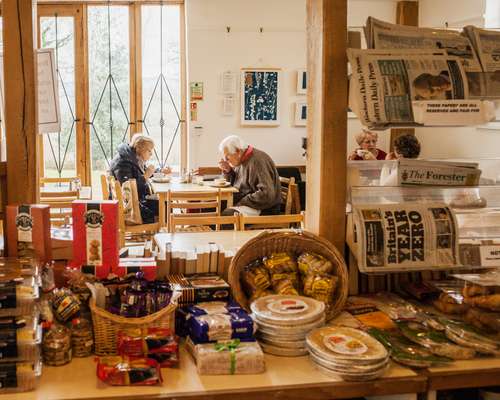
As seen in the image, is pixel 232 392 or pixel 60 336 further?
pixel 60 336

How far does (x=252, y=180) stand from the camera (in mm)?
5645

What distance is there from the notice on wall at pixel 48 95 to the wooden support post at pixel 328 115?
931mm

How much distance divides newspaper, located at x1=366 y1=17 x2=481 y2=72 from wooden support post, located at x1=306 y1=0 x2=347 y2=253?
11 centimetres

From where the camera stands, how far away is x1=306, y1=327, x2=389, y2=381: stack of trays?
5.51ft

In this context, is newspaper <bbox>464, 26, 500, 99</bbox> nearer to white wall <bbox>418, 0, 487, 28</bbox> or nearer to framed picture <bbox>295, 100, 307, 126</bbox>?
white wall <bbox>418, 0, 487, 28</bbox>

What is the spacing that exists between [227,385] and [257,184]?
4030mm

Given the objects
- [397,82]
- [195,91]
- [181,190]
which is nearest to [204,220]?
[181,190]

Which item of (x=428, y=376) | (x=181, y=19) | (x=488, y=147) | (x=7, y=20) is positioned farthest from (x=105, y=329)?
(x=181, y=19)

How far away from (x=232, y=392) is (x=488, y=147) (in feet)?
16.1

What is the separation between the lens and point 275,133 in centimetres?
759

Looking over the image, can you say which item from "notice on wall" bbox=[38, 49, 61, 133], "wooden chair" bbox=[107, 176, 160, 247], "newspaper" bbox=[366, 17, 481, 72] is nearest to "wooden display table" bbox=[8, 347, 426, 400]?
"notice on wall" bbox=[38, 49, 61, 133]

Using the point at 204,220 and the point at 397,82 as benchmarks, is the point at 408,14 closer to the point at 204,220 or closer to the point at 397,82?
the point at 204,220

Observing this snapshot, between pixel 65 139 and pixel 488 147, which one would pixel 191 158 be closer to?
pixel 65 139

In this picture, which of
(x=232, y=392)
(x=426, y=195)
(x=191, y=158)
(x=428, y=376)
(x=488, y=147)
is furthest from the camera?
(x=191, y=158)
